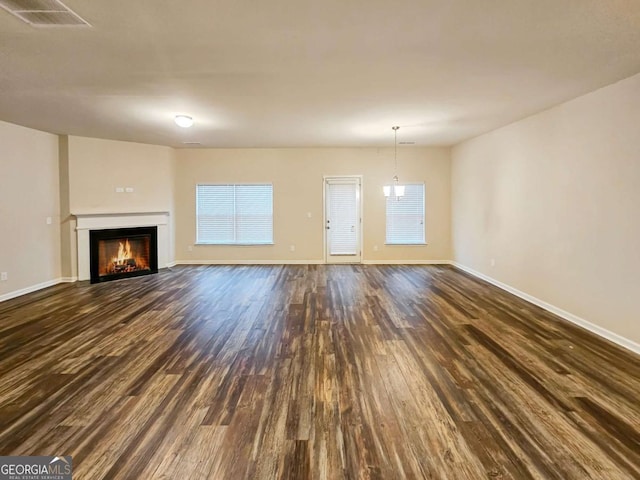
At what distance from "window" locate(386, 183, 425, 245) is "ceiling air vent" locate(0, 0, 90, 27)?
277 inches

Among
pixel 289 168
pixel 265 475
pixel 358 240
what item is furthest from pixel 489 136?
pixel 265 475

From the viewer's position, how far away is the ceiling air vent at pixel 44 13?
90.4 inches

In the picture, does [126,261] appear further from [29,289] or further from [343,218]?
[343,218]

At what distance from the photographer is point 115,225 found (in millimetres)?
7133

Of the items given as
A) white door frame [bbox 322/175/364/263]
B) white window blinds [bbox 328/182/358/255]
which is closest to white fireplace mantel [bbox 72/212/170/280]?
white door frame [bbox 322/175/364/263]

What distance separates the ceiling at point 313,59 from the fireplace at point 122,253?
7.88 feet

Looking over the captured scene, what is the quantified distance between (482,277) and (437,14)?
557cm

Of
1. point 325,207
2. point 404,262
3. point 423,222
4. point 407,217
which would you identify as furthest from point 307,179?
point 404,262

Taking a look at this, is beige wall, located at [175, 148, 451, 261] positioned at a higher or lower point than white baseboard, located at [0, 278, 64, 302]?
higher

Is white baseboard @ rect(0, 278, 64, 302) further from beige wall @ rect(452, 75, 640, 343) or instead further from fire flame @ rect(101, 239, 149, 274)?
beige wall @ rect(452, 75, 640, 343)

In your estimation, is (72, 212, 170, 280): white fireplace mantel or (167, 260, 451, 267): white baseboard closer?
(72, 212, 170, 280): white fireplace mantel

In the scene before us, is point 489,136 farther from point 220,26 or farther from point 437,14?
point 220,26

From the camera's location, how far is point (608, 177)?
386 cm
